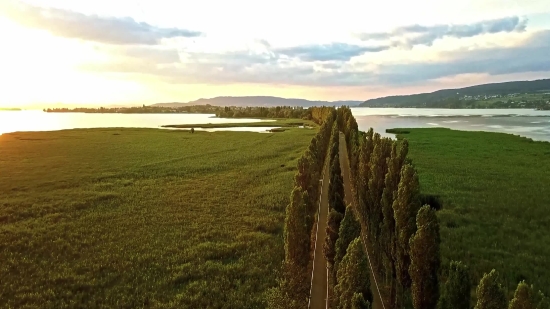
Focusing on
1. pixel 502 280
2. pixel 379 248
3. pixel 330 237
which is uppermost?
pixel 330 237

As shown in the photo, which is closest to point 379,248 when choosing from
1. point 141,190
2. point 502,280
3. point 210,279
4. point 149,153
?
point 502,280

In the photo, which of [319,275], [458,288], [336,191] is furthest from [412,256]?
[336,191]

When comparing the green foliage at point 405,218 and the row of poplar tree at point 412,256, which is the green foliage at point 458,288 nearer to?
the row of poplar tree at point 412,256

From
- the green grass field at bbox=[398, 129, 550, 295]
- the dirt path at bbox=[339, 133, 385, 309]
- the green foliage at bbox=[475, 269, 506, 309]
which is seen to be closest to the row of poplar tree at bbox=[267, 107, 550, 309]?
the green foliage at bbox=[475, 269, 506, 309]

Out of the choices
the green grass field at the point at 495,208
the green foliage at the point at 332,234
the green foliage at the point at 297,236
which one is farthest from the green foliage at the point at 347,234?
the green grass field at the point at 495,208

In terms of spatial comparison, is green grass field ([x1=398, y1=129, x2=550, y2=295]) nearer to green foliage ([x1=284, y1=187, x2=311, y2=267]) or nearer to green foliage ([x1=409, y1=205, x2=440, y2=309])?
green foliage ([x1=409, y1=205, x2=440, y2=309])

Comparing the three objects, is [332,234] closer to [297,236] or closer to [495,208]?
[297,236]

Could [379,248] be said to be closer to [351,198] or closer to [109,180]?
[351,198]
